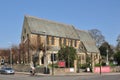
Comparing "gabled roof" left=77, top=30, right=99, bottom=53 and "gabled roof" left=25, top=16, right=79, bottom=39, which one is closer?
"gabled roof" left=25, top=16, right=79, bottom=39

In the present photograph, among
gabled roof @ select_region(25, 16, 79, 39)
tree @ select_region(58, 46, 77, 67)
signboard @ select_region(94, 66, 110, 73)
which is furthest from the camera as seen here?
gabled roof @ select_region(25, 16, 79, 39)

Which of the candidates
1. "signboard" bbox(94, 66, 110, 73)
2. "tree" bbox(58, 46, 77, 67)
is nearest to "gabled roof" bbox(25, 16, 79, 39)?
"tree" bbox(58, 46, 77, 67)

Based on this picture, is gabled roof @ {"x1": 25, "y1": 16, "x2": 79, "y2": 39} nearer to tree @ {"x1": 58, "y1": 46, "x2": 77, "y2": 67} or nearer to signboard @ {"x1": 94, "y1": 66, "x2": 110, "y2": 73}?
tree @ {"x1": 58, "y1": 46, "x2": 77, "y2": 67}

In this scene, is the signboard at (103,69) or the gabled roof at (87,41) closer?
the signboard at (103,69)

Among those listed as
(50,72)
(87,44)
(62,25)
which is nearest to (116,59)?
(87,44)

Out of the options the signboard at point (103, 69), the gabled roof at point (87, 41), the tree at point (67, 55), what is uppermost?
the gabled roof at point (87, 41)

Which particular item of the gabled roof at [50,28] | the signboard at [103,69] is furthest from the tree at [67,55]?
the gabled roof at [50,28]

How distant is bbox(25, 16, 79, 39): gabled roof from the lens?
85.4 m

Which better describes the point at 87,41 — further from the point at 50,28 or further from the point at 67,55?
the point at 67,55

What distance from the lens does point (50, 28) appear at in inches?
3671

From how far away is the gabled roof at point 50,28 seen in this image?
280 feet

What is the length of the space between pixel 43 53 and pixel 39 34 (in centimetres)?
613

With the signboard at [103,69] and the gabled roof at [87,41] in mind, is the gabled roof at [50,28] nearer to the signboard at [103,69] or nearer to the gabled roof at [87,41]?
the gabled roof at [87,41]

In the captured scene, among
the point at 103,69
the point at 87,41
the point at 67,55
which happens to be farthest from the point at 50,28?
the point at 103,69
